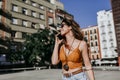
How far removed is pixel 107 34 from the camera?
70.6m

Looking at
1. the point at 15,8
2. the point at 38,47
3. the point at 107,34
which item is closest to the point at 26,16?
the point at 15,8

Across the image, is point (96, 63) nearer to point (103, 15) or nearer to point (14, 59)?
point (103, 15)

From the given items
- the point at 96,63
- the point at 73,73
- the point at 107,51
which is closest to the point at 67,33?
the point at 73,73

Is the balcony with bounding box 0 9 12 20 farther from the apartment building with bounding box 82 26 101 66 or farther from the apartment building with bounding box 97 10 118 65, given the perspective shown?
the apartment building with bounding box 82 26 101 66

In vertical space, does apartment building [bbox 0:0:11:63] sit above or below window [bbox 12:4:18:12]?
below

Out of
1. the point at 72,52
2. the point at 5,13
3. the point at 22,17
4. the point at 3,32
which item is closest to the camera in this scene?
the point at 72,52

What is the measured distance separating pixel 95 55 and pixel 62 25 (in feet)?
238

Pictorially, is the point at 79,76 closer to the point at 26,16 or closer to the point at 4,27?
the point at 4,27

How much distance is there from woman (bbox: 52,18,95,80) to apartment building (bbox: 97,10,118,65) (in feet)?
220

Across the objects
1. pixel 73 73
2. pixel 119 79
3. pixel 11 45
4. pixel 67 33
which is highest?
pixel 11 45

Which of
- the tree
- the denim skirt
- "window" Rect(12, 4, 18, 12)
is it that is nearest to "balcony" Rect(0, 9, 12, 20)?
"window" Rect(12, 4, 18, 12)

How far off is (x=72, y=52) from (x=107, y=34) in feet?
228

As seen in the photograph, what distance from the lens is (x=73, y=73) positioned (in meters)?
2.74

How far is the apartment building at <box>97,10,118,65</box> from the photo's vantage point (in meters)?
69.1
